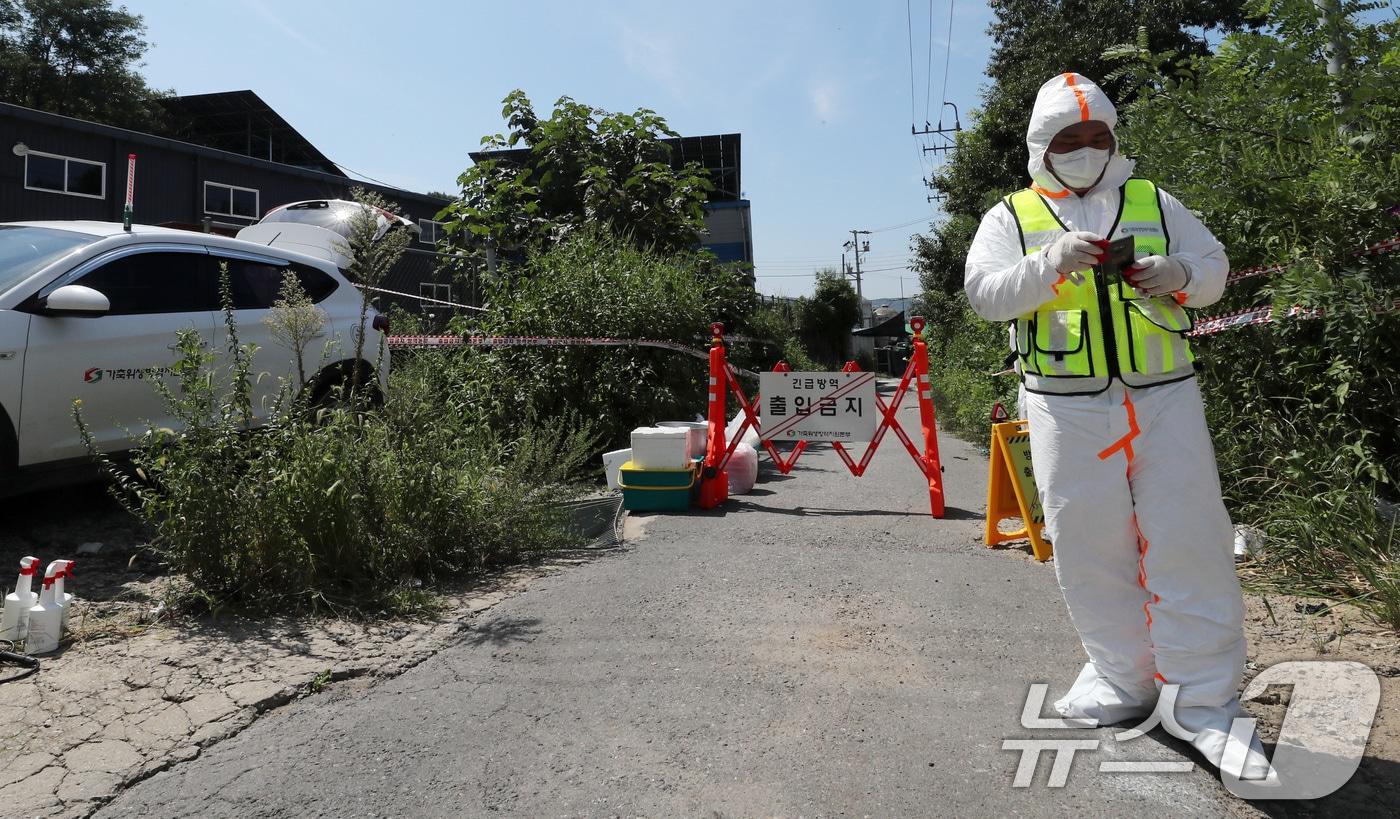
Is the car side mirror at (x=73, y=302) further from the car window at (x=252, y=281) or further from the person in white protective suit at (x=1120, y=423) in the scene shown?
the person in white protective suit at (x=1120, y=423)

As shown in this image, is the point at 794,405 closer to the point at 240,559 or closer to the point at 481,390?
the point at 481,390

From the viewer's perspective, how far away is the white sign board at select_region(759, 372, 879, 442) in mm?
7320

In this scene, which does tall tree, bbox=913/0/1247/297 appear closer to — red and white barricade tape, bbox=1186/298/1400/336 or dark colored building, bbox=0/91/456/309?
red and white barricade tape, bbox=1186/298/1400/336

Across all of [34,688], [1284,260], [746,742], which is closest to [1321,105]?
[1284,260]

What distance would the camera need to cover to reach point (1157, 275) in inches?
102

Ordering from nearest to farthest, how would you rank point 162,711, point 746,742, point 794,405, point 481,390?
point 746,742 < point 162,711 < point 794,405 < point 481,390

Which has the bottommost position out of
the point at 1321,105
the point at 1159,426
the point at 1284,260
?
the point at 1159,426

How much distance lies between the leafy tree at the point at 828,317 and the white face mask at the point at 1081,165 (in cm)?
3812

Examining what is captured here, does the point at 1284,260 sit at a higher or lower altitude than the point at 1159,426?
higher

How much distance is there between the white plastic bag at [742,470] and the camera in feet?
25.6

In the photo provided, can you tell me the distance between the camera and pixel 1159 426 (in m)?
2.63

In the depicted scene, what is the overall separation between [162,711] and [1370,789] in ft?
12.1

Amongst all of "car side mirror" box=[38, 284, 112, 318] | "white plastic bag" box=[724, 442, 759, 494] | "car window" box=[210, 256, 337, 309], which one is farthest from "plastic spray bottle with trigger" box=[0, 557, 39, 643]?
"white plastic bag" box=[724, 442, 759, 494]

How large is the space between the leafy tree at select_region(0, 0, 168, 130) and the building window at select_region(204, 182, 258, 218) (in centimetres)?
1919
